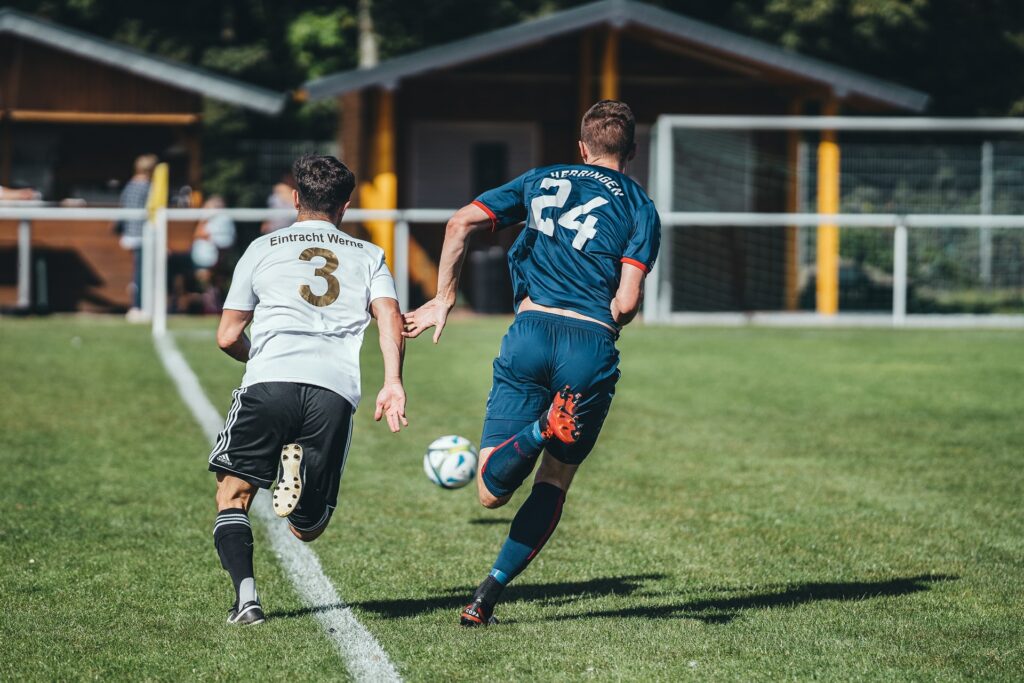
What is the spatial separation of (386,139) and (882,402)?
11385 millimetres

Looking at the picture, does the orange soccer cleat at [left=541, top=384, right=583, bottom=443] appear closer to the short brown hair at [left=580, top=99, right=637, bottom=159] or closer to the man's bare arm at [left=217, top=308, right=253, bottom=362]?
the short brown hair at [left=580, top=99, right=637, bottom=159]

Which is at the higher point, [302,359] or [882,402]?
[302,359]

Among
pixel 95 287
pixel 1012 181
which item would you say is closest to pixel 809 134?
pixel 1012 181

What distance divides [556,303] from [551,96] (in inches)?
756

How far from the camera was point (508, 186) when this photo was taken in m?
5.55

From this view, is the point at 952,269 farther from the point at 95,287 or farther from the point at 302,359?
the point at 302,359

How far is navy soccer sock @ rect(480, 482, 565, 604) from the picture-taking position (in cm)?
546

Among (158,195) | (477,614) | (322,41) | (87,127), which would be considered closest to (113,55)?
(87,127)

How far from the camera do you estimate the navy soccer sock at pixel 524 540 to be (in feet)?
17.9

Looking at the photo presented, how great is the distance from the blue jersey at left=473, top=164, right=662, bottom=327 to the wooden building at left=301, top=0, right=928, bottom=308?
641 inches

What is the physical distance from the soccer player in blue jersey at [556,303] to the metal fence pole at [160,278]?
40.4ft

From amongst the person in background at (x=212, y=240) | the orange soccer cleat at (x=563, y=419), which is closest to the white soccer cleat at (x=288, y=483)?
the orange soccer cleat at (x=563, y=419)

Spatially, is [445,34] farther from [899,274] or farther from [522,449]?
[522,449]

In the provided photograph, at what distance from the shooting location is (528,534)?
548 cm
